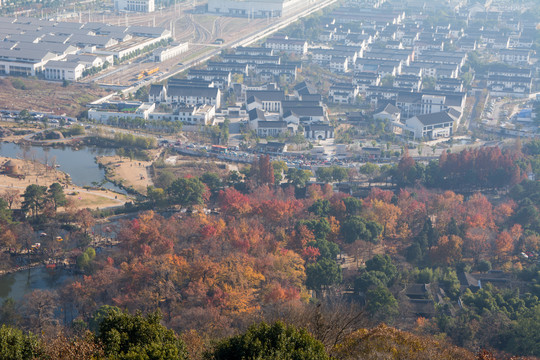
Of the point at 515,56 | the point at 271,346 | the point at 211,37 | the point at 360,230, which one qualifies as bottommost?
the point at 360,230

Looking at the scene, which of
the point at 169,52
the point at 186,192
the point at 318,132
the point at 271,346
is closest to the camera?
the point at 271,346

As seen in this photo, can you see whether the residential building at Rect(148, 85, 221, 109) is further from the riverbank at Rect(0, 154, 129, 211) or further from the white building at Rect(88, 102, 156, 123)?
the riverbank at Rect(0, 154, 129, 211)

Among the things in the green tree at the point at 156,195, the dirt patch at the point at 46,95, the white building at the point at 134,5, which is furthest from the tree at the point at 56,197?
the white building at the point at 134,5

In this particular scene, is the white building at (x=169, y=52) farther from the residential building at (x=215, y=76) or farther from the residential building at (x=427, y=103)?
the residential building at (x=427, y=103)

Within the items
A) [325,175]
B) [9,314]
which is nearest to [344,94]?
[325,175]

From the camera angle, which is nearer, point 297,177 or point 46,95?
point 297,177

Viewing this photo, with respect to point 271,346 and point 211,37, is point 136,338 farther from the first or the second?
point 211,37
